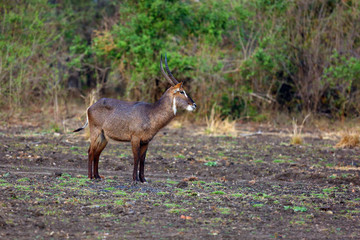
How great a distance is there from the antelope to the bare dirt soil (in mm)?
466

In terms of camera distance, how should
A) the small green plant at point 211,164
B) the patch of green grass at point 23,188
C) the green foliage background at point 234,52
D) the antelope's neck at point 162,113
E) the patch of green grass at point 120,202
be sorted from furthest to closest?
the green foliage background at point 234,52
the small green plant at point 211,164
the antelope's neck at point 162,113
the patch of green grass at point 23,188
the patch of green grass at point 120,202

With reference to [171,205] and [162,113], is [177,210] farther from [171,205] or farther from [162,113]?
[162,113]

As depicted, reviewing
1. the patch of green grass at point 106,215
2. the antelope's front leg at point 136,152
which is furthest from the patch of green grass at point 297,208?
the antelope's front leg at point 136,152

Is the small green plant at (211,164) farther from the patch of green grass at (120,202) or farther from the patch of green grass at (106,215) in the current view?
the patch of green grass at (106,215)

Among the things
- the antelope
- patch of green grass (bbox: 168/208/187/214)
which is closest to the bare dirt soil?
patch of green grass (bbox: 168/208/187/214)

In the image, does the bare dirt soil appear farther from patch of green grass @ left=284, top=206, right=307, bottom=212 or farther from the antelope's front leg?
the antelope's front leg

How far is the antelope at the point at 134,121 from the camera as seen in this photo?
8.45 metres

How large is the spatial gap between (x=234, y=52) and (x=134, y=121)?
12328 millimetres

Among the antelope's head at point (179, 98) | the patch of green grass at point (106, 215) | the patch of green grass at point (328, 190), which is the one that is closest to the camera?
the patch of green grass at point (106, 215)

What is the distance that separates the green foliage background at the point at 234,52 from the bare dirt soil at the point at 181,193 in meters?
5.98

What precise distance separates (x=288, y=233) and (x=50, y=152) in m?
6.73

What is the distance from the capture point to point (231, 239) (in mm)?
5430

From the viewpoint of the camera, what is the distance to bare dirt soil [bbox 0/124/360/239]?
18.7ft

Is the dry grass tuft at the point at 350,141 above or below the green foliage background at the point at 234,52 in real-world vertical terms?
below
